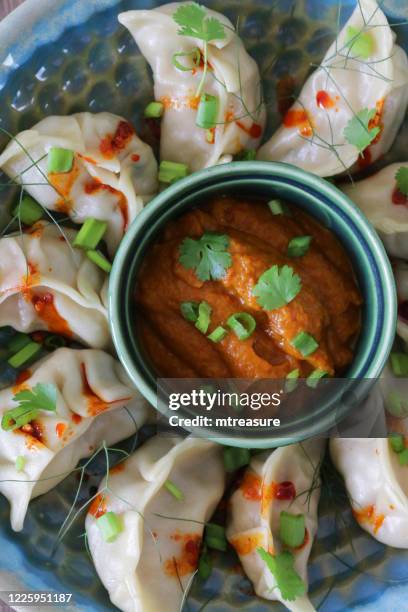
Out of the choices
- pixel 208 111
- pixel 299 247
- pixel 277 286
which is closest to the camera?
pixel 277 286

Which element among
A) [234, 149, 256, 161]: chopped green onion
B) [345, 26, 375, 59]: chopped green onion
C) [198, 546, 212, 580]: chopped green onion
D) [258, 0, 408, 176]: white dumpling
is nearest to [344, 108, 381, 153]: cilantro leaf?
[258, 0, 408, 176]: white dumpling

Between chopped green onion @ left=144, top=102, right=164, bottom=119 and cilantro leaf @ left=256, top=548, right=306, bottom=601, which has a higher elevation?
chopped green onion @ left=144, top=102, right=164, bottom=119

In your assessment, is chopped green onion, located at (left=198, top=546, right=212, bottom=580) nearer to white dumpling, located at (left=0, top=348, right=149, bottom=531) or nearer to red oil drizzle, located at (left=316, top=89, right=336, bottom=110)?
white dumpling, located at (left=0, top=348, right=149, bottom=531)

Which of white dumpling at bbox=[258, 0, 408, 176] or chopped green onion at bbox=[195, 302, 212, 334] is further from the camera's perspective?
white dumpling at bbox=[258, 0, 408, 176]

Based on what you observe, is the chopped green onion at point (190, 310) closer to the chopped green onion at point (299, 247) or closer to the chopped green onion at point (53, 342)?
the chopped green onion at point (299, 247)

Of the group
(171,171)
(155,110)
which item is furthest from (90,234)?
(155,110)

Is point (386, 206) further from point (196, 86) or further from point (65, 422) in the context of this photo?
point (65, 422)
